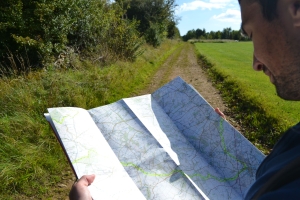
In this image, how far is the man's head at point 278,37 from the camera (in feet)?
2.08

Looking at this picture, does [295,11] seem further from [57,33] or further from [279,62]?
[57,33]

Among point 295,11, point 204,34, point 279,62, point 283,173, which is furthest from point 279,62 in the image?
point 204,34

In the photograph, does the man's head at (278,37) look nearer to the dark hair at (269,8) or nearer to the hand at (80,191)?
the dark hair at (269,8)

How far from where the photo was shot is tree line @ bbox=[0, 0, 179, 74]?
6.46m

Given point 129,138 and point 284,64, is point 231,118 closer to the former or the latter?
point 129,138

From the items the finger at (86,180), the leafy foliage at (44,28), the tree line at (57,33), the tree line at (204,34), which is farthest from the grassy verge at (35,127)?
the tree line at (204,34)

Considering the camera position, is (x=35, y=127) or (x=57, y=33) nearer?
(x=35, y=127)

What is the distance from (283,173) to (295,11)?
15.2 inches

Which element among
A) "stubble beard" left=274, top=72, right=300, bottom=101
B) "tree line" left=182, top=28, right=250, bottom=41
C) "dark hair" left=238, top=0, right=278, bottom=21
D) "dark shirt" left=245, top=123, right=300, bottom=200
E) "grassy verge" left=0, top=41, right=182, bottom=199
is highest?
"tree line" left=182, top=28, right=250, bottom=41

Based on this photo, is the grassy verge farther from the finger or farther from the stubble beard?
the stubble beard

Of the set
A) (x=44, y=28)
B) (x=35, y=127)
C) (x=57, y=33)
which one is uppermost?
(x=44, y=28)

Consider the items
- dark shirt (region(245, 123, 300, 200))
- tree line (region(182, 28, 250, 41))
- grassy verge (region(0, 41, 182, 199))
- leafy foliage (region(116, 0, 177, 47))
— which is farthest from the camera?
tree line (region(182, 28, 250, 41))

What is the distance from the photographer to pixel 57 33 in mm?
7164

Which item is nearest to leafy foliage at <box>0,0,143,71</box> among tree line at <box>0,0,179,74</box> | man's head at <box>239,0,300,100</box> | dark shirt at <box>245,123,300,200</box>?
tree line at <box>0,0,179,74</box>
